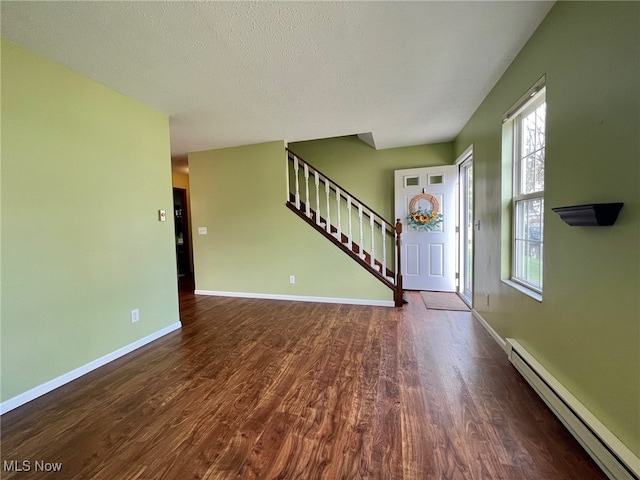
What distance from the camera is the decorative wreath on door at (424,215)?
407 cm

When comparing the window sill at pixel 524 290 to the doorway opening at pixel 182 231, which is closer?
the window sill at pixel 524 290

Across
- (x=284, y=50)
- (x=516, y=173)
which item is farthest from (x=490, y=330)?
(x=284, y=50)

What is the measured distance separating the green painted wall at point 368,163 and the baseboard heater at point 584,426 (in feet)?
10.5

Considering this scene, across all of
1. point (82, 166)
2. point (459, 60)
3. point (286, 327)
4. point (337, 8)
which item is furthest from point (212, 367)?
point (459, 60)

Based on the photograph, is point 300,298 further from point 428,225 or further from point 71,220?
point 71,220

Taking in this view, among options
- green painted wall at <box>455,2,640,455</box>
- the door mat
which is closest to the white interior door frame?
the door mat

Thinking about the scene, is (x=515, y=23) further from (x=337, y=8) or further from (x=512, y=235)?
(x=512, y=235)

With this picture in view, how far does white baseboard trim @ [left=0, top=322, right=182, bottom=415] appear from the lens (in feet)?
5.51

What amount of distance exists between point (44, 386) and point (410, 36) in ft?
11.4

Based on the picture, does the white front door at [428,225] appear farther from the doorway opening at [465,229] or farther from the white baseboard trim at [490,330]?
the white baseboard trim at [490,330]

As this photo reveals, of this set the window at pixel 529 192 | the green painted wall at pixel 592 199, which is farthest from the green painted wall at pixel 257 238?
the green painted wall at pixel 592 199

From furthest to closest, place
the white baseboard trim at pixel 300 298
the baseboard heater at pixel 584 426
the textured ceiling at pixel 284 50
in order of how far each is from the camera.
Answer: the white baseboard trim at pixel 300 298, the textured ceiling at pixel 284 50, the baseboard heater at pixel 584 426

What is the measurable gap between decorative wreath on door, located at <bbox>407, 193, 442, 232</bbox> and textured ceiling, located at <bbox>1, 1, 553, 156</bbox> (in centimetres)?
144

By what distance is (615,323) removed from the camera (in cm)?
114
